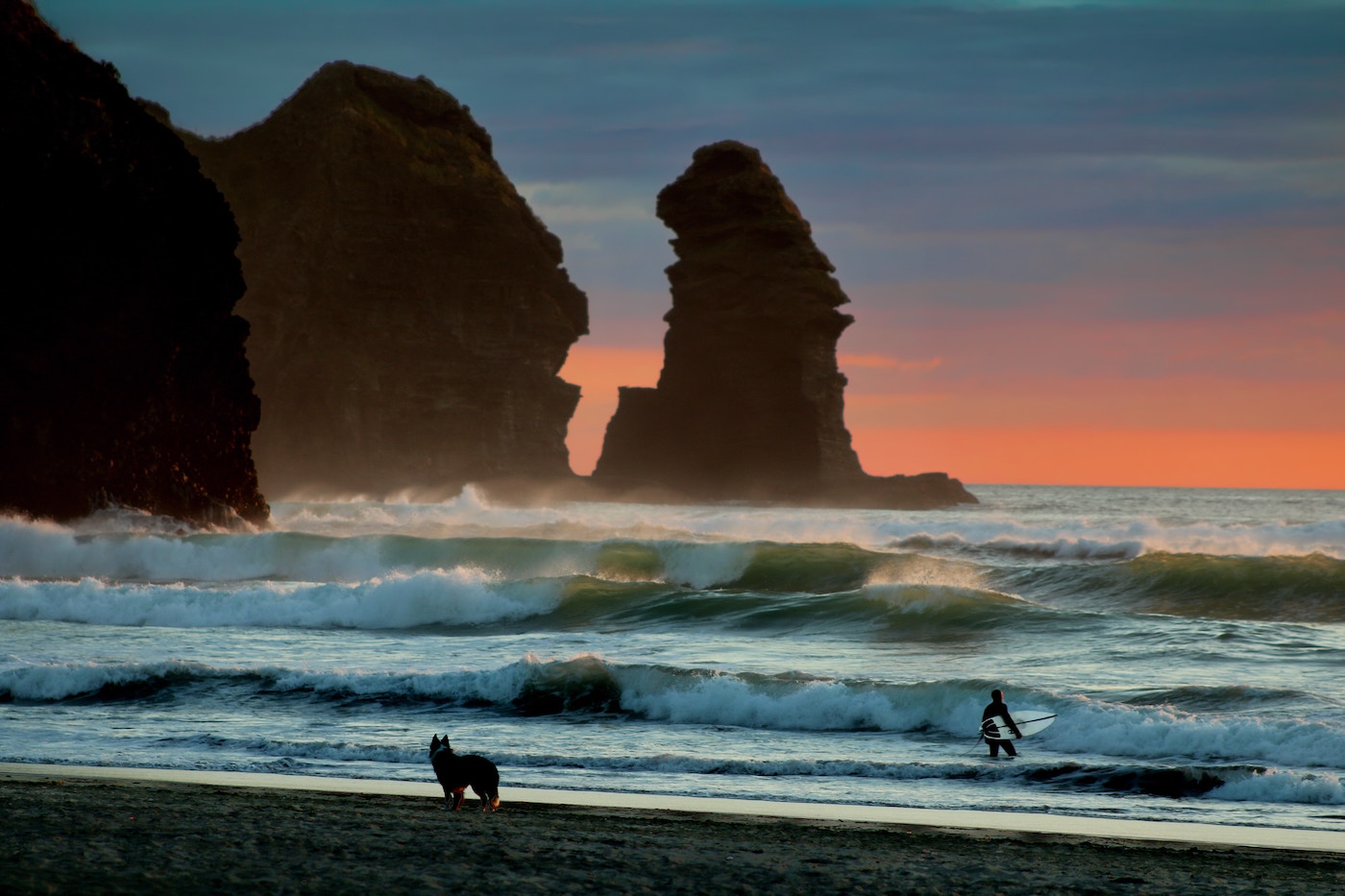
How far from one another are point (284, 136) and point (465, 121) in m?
18.3

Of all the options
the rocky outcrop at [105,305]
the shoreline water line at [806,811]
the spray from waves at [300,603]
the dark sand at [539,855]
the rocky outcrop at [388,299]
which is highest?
the rocky outcrop at [388,299]

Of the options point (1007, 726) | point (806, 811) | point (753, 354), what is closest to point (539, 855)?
point (806, 811)

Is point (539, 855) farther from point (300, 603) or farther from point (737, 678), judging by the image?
point (300, 603)

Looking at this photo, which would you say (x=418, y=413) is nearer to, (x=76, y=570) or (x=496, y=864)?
(x=76, y=570)

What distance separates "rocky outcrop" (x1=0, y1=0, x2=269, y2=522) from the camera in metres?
34.1

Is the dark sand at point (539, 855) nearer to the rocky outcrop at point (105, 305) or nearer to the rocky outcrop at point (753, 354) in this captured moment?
the rocky outcrop at point (105, 305)

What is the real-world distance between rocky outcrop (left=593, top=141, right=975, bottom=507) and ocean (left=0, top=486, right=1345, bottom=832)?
79435 mm

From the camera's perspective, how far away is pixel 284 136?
117m

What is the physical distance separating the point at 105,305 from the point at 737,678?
30.1 metres

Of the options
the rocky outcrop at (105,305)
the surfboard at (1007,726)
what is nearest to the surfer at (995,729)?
the surfboard at (1007,726)

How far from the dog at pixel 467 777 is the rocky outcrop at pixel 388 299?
10513cm

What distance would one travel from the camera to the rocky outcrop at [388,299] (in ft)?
Result: 365

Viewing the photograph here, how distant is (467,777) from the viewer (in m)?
7.68

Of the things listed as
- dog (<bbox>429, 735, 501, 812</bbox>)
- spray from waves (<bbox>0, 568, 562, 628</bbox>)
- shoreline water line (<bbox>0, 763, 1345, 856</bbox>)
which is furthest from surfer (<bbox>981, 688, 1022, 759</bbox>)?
spray from waves (<bbox>0, 568, 562, 628</bbox>)
